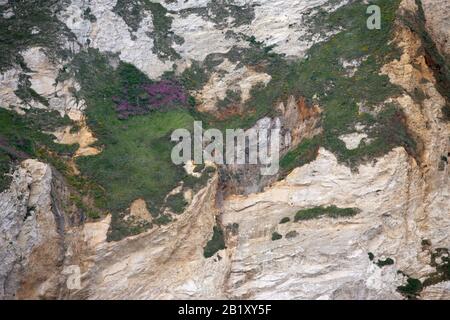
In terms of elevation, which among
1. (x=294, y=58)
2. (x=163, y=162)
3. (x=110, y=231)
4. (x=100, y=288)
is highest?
(x=294, y=58)

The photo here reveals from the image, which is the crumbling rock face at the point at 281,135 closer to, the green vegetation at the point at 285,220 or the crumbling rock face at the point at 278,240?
the crumbling rock face at the point at 278,240

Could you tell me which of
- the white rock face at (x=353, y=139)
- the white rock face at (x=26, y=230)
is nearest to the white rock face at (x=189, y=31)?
the white rock face at (x=353, y=139)

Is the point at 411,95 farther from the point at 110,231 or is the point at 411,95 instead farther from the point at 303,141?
the point at 110,231

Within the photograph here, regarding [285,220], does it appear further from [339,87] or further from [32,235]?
[32,235]

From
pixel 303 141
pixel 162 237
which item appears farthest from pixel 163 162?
pixel 303 141

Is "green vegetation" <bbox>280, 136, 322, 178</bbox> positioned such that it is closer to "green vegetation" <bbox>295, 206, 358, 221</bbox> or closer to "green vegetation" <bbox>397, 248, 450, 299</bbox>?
"green vegetation" <bbox>295, 206, 358, 221</bbox>

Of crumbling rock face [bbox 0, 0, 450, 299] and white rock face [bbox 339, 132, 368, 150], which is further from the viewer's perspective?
white rock face [bbox 339, 132, 368, 150]

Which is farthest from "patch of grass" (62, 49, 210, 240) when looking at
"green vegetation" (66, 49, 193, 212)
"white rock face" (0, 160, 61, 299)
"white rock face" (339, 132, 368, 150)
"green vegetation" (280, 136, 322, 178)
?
"white rock face" (339, 132, 368, 150)
